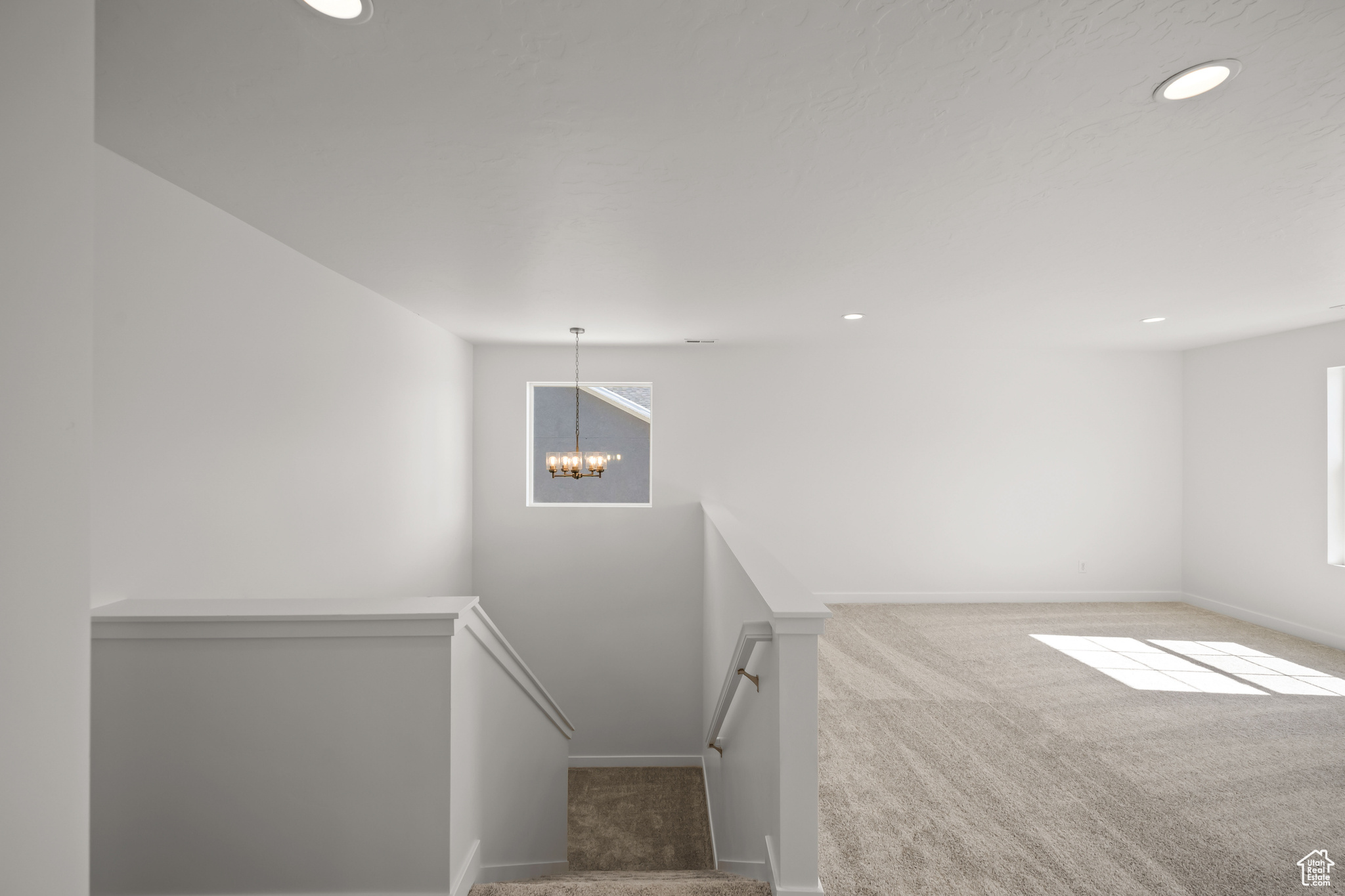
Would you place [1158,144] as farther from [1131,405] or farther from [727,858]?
[1131,405]

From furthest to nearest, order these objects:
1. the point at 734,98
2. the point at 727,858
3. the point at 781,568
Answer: the point at 727,858, the point at 781,568, the point at 734,98

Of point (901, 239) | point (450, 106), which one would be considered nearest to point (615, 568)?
point (901, 239)

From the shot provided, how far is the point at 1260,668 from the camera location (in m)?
4.58

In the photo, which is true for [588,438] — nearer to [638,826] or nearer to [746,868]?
[638,826]

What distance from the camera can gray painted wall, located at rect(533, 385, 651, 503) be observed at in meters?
11.4

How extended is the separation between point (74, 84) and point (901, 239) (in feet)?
9.55

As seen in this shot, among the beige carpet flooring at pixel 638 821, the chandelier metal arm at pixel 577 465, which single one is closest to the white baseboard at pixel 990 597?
the beige carpet flooring at pixel 638 821

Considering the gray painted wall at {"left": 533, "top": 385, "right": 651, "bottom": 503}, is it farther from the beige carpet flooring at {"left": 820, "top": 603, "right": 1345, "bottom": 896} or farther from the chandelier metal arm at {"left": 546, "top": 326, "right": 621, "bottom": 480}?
the beige carpet flooring at {"left": 820, "top": 603, "right": 1345, "bottom": 896}

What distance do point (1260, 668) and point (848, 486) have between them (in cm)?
339

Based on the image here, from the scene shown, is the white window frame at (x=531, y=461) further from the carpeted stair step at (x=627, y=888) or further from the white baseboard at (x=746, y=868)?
the carpeted stair step at (x=627, y=888)

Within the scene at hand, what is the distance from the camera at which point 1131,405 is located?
21.3 feet

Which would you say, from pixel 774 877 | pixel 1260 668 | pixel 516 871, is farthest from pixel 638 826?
pixel 1260 668

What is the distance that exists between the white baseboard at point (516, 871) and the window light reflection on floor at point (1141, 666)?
3.99 metres

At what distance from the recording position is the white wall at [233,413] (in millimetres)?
2158
